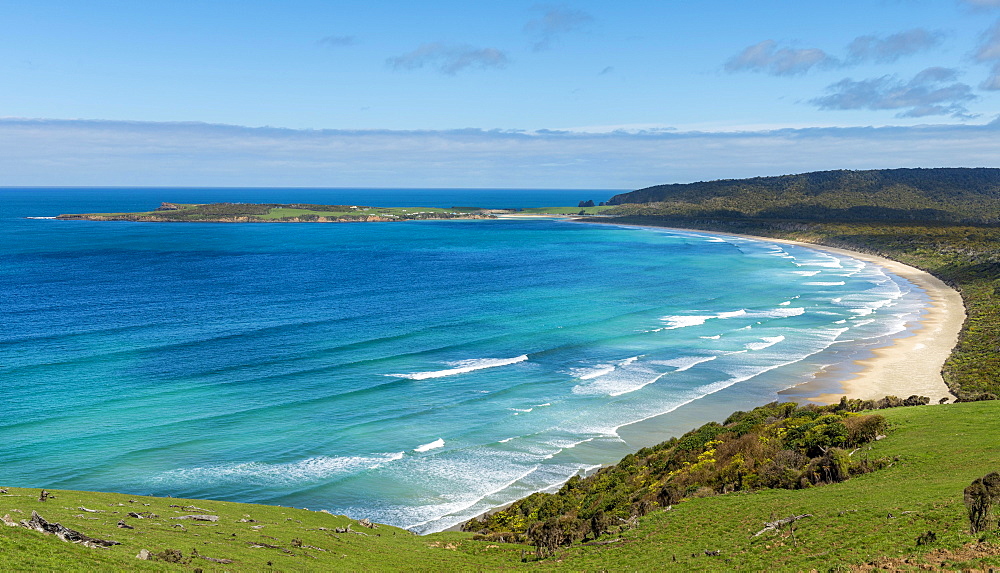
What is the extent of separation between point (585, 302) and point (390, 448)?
5432 centimetres

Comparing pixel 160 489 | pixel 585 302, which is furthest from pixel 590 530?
pixel 585 302

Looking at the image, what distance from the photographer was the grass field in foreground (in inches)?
755

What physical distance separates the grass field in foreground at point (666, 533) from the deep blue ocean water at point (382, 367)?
5.93m

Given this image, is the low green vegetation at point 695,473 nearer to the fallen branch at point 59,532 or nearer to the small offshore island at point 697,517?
the small offshore island at point 697,517

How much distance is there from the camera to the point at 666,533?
84.3ft

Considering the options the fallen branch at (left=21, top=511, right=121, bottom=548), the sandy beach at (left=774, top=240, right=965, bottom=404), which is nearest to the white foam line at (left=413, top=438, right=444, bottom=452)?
the fallen branch at (left=21, top=511, right=121, bottom=548)

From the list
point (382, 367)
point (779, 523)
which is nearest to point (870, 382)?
point (779, 523)

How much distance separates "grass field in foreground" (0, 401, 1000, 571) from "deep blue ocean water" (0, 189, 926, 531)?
19.5 ft

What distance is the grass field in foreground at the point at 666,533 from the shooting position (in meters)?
19.2

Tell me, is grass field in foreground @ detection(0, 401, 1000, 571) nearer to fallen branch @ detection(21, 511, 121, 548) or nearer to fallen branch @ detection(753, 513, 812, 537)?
fallen branch @ detection(753, 513, 812, 537)

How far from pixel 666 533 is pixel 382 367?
119 ft

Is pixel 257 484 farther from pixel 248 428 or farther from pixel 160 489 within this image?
pixel 248 428

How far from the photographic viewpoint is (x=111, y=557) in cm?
1898

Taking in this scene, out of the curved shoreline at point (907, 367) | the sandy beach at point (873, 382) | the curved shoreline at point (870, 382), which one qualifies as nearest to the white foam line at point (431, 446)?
the curved shoreline at point (870, 382)
